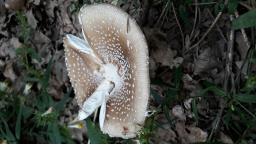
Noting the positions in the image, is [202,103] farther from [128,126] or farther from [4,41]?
[4,41]

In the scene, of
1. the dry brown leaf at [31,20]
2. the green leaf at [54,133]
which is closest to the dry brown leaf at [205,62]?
the green leaf at [54,133]

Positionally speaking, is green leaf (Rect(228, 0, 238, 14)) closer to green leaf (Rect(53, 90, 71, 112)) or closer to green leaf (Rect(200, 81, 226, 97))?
green leaf (Rect(200, 81, 226, 97))

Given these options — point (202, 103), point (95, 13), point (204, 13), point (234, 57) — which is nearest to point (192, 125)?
point (202, 103)

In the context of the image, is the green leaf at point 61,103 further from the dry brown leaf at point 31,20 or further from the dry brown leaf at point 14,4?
the dry brown leaf at point 14,4

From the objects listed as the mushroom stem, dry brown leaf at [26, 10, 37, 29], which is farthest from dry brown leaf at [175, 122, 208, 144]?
dry brown leaf at [26, 10, 37, 29]

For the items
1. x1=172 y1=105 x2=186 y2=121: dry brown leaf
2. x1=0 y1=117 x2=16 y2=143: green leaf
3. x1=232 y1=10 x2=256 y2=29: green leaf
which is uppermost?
x1=232 y1=10 x2=256 y2=29: green leaf
